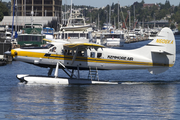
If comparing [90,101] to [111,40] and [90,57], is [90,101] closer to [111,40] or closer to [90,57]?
[90,57]

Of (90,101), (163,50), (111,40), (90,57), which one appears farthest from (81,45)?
(111,40)

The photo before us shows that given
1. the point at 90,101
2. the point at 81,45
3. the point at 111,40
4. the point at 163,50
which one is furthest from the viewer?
the point at 111,40

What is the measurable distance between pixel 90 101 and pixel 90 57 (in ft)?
15.8

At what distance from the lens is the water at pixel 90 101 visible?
1317 centimetres

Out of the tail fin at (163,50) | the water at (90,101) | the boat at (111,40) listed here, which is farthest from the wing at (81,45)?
the boat at (111,40)

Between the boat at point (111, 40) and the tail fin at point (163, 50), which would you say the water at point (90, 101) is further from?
the boat at point (111, 40)

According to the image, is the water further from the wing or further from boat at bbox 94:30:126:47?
boat at bbox 94:30:126:47

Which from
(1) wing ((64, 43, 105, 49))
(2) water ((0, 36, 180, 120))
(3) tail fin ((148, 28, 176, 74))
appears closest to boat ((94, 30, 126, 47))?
(3) tail fin ((148, 28, 176, 74))

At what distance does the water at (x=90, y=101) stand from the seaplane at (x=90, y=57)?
763 millimetres

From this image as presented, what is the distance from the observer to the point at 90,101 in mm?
15609

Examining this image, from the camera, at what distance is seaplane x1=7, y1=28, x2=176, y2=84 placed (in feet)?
64.5

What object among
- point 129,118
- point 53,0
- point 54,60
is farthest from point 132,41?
point 129,118

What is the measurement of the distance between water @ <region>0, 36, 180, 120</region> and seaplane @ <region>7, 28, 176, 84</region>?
2.50 ft

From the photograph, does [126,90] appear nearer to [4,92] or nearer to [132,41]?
[4,92]
